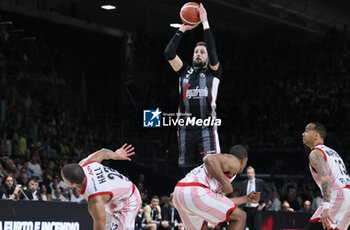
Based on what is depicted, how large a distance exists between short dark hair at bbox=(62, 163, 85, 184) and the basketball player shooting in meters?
1.64

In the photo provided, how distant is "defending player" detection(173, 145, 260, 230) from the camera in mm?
6723

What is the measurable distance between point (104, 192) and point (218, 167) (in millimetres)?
1398

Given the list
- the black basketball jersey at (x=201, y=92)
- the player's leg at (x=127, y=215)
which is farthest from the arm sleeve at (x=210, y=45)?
the player's leg at (x=127, y=215)

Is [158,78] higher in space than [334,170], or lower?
higher

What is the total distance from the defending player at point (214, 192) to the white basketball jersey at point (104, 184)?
803 millimetres

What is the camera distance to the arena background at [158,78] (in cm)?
1877

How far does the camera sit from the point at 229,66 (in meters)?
23.6

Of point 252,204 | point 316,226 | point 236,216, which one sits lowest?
point 252,204

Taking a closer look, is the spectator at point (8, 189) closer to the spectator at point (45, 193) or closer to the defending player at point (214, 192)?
the spectator at point (45, 193)

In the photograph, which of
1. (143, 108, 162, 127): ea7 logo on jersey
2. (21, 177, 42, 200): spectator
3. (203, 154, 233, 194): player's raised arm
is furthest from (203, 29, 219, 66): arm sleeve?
(143, 108, 162, 127): ea7 logo on jersey

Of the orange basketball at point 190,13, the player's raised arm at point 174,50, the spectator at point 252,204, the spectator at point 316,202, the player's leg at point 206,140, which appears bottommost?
the spectator at point 316,202

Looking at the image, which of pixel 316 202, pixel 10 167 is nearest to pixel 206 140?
pixel 10 167

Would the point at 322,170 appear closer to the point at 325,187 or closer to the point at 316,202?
the point at 325,187

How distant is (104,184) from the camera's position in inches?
286
